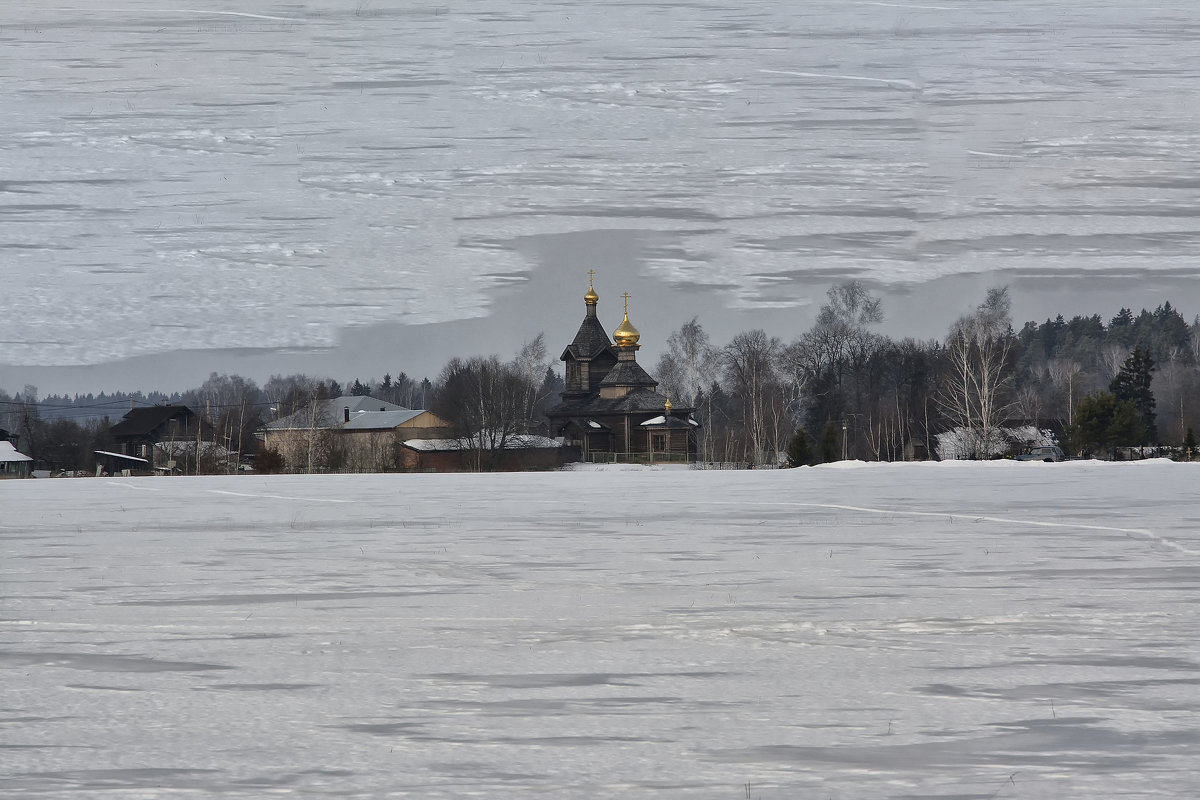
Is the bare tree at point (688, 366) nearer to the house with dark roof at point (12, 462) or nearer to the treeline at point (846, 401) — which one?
the treeline at point (846, 401)

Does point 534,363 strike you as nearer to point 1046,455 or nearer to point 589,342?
point 589,342

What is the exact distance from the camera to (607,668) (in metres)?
7.04

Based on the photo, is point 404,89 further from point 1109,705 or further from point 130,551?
point 1109,705

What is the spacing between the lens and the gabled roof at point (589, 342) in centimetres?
10338

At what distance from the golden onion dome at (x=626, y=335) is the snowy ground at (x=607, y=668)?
85.4 metres

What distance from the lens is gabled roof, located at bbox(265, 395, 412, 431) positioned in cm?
9744

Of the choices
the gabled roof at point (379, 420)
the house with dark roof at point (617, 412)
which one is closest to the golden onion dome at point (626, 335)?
the house with dark roof at point (617, 412)

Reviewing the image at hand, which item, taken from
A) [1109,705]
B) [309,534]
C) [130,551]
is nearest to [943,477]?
[309,534]

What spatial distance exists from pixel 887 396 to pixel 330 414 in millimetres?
42764

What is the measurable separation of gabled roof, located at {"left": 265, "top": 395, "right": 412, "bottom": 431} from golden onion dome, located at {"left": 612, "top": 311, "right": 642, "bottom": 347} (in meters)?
20.7

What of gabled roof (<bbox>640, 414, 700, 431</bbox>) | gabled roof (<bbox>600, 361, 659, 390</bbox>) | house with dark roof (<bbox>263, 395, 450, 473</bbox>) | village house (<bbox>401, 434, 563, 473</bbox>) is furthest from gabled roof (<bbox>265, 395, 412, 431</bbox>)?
gabled roof (<bbox>640, 414, 700, 431</bbox>)

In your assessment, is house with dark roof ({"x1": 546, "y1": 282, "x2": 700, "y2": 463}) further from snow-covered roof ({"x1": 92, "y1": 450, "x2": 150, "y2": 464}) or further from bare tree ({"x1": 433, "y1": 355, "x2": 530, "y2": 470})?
snow-covered roof ({"x1": 92, "y1": 450, "x2": 150, "y2": 464})

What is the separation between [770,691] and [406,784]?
6.85 ft

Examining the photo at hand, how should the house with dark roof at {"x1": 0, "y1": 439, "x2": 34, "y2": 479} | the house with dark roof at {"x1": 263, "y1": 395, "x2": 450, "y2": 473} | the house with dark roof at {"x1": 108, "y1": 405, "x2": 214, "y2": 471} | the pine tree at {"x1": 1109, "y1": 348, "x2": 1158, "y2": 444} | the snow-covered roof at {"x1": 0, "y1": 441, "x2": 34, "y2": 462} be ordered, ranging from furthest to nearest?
1. the house with dark roof at {"x1": 108, "y1": 405, "x2": 214, "y2": 471}
2. the snow-covered roof at {"x1": 0, "y1": 441, "x2": 34, "y2": 462}
3. the house with dark roof at {"x1": 0, "y1": 439, "x2": 34, "y2": 479}
4. the pine tree at {"x1": 1109, "y1": 348, "x2": 1158, "y2": 444}
5. the house with dark roof at {"x1": 263, "y1": 395, "x2": 450, "y2": 473}
